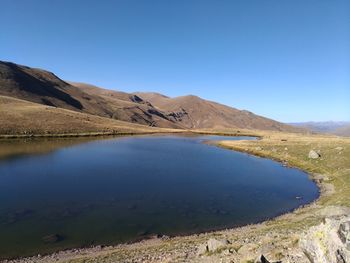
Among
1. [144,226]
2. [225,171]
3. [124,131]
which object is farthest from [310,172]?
[124,131]

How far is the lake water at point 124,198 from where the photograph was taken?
26.6 m

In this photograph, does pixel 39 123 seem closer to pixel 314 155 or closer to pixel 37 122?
pixel 37 122

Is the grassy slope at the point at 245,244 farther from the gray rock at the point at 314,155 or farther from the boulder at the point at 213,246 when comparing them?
the gray rock at the point at 314,155

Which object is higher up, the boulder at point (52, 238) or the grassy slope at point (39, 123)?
the grassy slope at point (39, 123)

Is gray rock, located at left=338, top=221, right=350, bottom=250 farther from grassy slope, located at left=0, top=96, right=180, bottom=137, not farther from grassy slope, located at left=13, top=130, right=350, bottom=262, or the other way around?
grassy slope, located at left=0, top=96, right=180, bottom=137

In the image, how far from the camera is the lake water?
26578 millimetres

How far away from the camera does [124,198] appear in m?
36.5

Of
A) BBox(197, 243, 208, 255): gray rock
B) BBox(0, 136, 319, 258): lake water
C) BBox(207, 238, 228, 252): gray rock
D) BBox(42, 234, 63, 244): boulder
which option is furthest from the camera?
BBox(0, 136, 319, 258): lake water

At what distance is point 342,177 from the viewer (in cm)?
4734

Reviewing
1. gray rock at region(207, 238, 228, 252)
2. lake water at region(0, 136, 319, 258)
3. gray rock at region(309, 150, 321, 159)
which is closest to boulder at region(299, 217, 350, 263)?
gray rock at region(207, 238, 228, 252)

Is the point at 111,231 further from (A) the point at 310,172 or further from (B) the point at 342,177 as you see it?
(A) the point at 310,172

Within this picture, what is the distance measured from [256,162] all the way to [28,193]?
166 feet

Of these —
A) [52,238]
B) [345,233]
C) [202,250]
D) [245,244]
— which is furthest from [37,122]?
[345,233]

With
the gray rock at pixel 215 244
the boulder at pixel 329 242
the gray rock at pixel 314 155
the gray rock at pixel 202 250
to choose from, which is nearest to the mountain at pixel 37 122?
the gray rock at pixel 314 155
